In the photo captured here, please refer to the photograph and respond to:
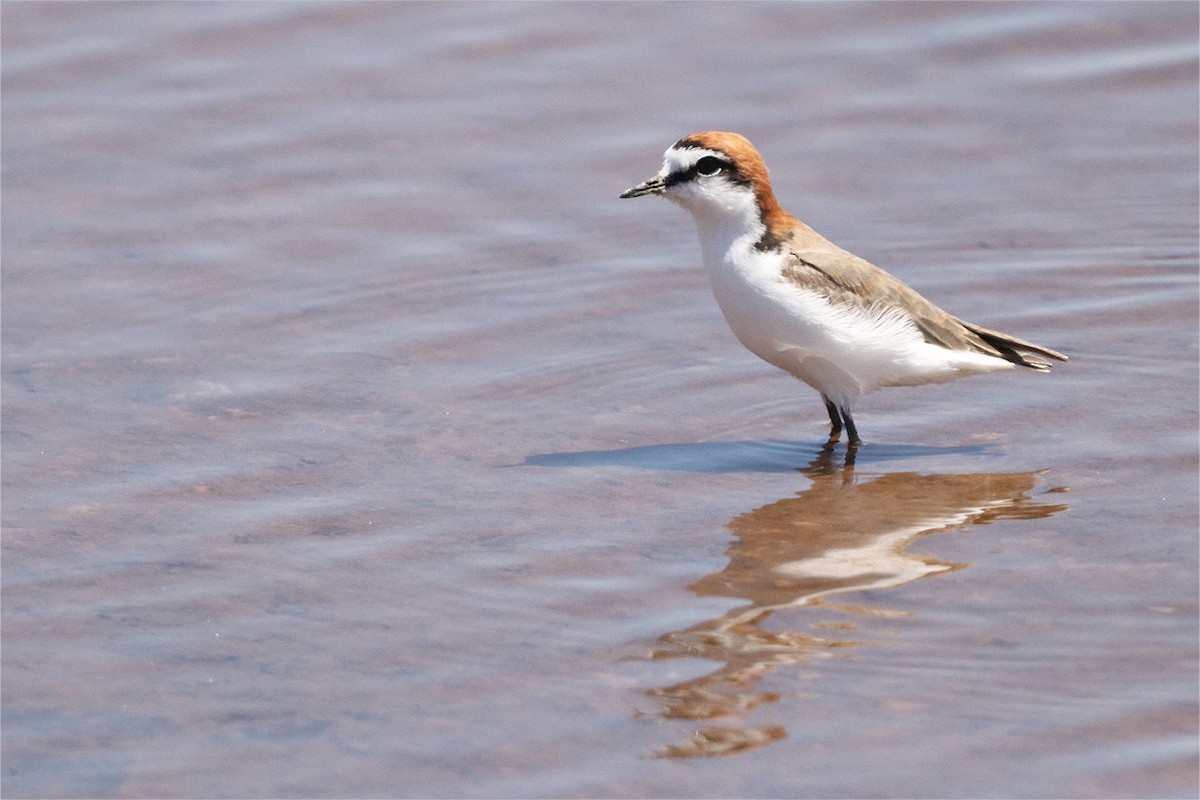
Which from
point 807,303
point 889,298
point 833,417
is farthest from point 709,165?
point 833,417

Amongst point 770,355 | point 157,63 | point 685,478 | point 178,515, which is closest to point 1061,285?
point 770,355

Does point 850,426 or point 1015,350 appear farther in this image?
point 1015,350

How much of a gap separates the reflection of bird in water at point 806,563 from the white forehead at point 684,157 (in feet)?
5.76

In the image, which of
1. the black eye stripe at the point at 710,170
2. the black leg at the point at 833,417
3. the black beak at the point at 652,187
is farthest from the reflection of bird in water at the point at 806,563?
the black beak at the point at 652,187

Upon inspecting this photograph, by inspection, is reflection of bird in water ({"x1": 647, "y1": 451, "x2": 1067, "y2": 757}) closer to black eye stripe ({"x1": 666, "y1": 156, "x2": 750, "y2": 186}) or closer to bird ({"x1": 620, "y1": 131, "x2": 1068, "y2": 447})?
bird ({"x1": 620, "y1": 131, "x2": 1068, "y2": 447})

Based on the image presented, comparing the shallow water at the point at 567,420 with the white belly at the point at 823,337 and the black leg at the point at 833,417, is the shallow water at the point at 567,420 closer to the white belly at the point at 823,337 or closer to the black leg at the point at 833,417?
the black leg at the point at 833,417

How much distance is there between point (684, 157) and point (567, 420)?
5.29ft

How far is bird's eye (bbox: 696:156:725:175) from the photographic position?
9.58 metres

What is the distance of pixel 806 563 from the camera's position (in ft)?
26.7

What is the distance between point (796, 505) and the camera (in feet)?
29.2

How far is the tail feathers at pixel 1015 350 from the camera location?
9695 mm

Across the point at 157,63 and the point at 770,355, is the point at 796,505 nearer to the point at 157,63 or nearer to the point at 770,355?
the point at 770,355

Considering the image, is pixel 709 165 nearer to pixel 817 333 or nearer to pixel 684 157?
pixel 684 157

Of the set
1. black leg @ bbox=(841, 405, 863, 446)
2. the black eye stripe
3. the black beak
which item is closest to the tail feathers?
black leg @ bbox=(841, 405, 863, 446)
